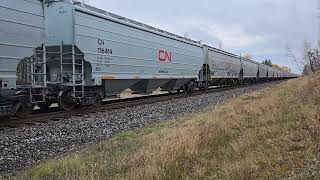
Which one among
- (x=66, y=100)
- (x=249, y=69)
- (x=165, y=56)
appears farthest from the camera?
(x=249, y=69)

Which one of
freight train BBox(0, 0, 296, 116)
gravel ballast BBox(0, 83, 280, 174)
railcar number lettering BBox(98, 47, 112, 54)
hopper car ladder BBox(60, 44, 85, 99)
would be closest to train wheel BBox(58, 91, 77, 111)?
freight train BBox(0, 0, 296, 116)

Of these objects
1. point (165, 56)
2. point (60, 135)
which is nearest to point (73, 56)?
point (60, 135)

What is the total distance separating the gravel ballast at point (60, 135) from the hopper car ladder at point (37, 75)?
43.4 inches

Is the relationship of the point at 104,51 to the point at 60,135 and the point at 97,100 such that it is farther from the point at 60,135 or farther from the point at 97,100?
the point at 60,135

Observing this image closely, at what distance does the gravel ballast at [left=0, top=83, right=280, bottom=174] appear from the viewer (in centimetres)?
751

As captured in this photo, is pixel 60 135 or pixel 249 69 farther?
pixel 249 69

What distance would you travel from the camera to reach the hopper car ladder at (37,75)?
11.7 meters

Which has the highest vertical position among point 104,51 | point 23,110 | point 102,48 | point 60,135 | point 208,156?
point 102,48

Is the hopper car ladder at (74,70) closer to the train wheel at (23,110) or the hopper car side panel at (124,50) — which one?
the hopper car side panel at (124,50)

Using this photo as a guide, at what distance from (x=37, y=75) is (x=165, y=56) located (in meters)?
11.2

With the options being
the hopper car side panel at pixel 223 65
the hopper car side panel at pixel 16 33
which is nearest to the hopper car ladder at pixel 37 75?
the hopper car side panel at pixel 16 33

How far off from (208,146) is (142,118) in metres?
6.16

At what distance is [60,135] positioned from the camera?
977 centimetres

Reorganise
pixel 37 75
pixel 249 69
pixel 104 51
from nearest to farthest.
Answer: pixel 37 75
pixel 104 51
pixel 249 69
